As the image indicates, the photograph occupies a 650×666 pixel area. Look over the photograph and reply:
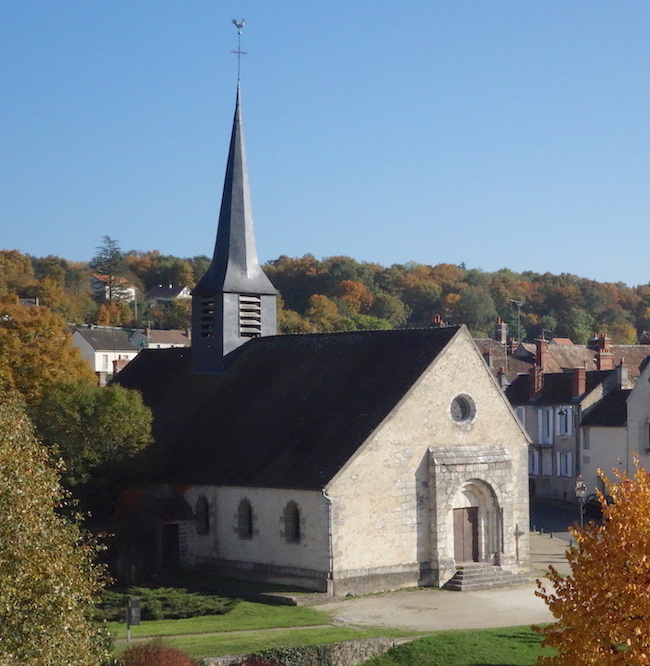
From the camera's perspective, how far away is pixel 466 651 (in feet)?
77.5

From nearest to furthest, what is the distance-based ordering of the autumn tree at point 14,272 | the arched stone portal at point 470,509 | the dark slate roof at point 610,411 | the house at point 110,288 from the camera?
1. the arched stone portal at point 470,509
2. the dark slate roof at point 610,411
3. the autumn tree at point 14,272
4. the house at point 110,288

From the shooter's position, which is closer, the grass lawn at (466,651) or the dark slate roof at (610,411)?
the grass lawn at (466,651)

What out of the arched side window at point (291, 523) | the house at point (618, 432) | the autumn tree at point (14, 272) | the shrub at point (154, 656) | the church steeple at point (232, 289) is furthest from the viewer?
the autumn tree at point (14, 272)

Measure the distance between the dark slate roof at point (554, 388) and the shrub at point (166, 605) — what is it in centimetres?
2805

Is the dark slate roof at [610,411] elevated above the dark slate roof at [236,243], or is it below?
below

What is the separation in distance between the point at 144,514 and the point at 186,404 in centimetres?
577

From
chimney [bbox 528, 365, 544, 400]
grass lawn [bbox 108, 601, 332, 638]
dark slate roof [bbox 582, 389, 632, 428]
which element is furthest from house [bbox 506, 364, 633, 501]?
grass lawn [bbox 108, 601, 332, 638]

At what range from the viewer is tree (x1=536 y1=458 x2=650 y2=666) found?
1912 centimetres

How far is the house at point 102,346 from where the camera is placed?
9038cm

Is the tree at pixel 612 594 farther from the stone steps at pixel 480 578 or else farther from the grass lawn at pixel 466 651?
the stone steps at pixel 480 578

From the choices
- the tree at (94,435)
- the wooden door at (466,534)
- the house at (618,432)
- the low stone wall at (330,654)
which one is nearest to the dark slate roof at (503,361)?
the house at (618,432)

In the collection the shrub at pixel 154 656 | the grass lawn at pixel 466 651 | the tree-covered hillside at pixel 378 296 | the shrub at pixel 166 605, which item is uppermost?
the tree-covered hillside at pixel 378 296

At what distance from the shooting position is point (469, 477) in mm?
31500

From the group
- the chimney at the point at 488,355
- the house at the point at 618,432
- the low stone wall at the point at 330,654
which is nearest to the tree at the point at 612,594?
the low stone wall at the point at 330,654
